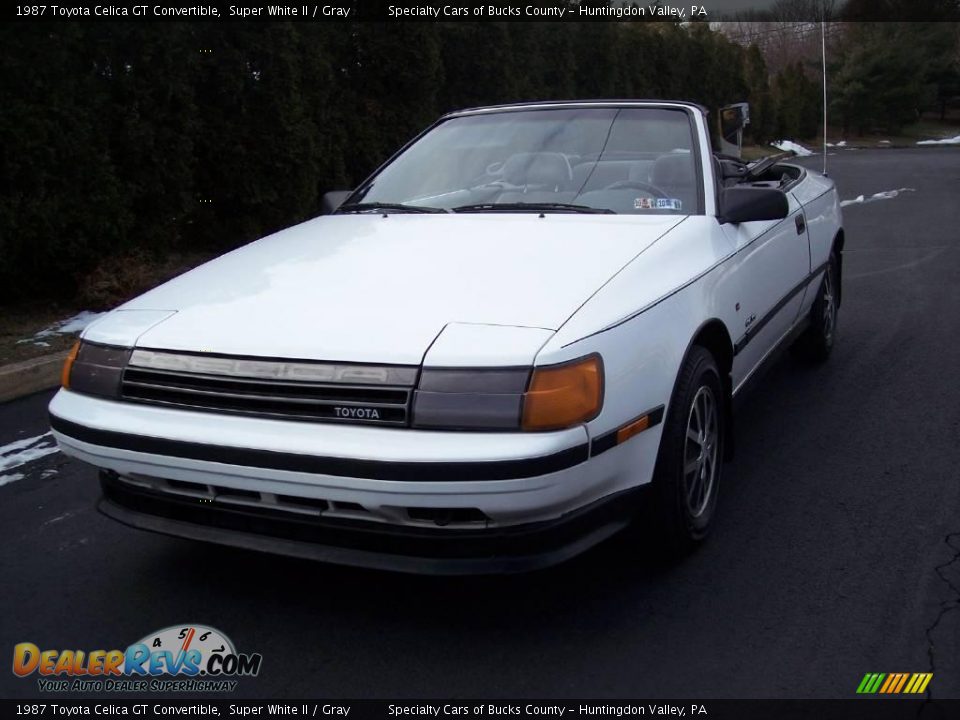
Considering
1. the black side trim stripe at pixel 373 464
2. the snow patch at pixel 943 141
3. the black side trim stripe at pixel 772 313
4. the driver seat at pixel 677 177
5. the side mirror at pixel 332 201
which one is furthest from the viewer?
the snow patch at pixel 943 141

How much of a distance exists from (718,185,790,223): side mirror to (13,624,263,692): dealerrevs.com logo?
2.39 m

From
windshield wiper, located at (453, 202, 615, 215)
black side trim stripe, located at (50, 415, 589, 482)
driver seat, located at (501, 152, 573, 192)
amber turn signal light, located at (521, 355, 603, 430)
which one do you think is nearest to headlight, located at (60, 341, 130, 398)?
black side trim stripe, located at (50, 415, 589, 482)

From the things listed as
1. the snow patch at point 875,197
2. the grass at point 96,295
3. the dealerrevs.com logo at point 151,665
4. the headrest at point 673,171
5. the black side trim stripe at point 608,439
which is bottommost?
the snow patch at point 875,197

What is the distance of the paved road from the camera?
A: 2.72 meters

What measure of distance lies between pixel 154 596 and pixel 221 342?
37.5 inches

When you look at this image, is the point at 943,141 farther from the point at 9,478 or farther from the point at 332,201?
the point at 9,478

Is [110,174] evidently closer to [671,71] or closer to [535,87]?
[535,87]

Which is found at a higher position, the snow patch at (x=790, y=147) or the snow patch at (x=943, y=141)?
the snow patch at (x=790, y=147)

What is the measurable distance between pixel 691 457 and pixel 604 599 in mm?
591

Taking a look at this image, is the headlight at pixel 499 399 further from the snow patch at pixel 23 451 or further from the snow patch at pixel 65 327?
the snow patch at pixel 65 327

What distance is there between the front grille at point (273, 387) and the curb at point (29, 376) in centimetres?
339

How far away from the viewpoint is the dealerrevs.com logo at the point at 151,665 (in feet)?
9.02

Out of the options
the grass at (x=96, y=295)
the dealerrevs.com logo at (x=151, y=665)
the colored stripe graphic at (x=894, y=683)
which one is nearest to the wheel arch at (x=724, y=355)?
the colored stripe graphic at (x=894, y=683)

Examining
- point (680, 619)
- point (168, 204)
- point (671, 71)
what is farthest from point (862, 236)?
point (671, 71)
